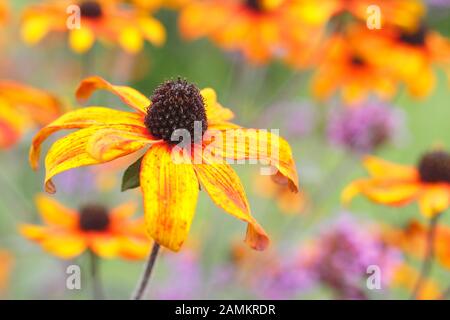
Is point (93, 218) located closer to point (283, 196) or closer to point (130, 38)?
point (130, 38)

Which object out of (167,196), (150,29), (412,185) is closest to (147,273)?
(167,196)

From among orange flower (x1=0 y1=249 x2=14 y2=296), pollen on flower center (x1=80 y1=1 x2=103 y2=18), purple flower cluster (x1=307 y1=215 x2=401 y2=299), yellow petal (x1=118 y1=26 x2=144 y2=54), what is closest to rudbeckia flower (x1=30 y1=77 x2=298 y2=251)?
purple flower cluster (x1=307 y1=215 x2=401 y2=299)

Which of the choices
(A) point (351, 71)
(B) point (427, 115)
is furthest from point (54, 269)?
(B) point (427, 115)

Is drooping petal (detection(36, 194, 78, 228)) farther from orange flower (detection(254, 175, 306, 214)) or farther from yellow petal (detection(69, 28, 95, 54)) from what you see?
orange flower (detection(254, 175, 306, 214))

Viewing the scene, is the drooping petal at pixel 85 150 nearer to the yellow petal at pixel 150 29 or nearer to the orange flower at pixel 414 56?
the yellow petal at pixel 150 29

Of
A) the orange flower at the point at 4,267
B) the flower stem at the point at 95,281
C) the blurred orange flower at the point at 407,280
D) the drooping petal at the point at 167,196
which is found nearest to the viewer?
the drooping petal at the point at 167,196

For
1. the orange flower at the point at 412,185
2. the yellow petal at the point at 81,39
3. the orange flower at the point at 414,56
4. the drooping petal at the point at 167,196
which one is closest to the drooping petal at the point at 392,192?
the orange flower at the point at 412,185

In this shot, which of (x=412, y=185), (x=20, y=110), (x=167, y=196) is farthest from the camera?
(x=20, y=110)
